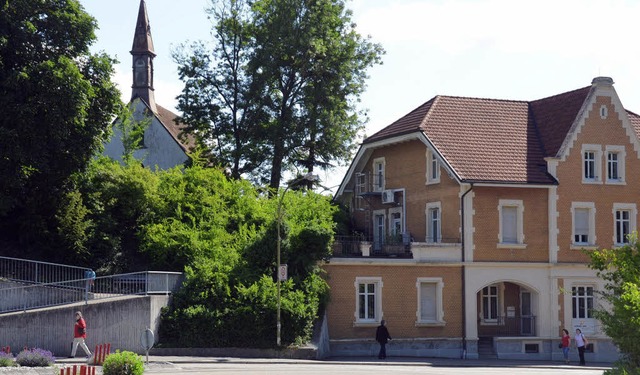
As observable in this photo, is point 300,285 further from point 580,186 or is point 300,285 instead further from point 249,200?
point 580,186

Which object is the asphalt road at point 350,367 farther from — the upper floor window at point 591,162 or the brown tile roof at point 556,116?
the brown tile roof at point 556,116

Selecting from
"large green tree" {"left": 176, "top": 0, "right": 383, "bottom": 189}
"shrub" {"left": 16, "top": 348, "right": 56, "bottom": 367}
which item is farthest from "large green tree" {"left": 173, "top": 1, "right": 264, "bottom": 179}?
"shrub" {"left": 16, "top": 348, "right": 56, "bottom": 367}

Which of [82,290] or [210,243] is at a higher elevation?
[210,243]

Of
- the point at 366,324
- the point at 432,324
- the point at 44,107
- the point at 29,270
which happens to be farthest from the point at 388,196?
the point at 29,270

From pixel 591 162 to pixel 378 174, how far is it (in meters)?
11.0

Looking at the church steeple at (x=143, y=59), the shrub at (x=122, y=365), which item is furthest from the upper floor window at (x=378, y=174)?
the church steeple at (x=143, y=59)

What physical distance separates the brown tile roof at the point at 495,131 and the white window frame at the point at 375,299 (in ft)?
20.8

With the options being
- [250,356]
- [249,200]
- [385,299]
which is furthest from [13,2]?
[385,299]

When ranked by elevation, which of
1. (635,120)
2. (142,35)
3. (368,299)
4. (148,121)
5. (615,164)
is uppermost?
(142,35)

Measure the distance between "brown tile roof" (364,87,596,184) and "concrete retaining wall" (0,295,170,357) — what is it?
16.1 metres

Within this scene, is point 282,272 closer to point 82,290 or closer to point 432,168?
point 82,290

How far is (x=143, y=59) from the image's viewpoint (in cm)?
9031

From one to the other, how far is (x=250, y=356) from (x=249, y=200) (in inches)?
431

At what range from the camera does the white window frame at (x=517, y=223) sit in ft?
150
